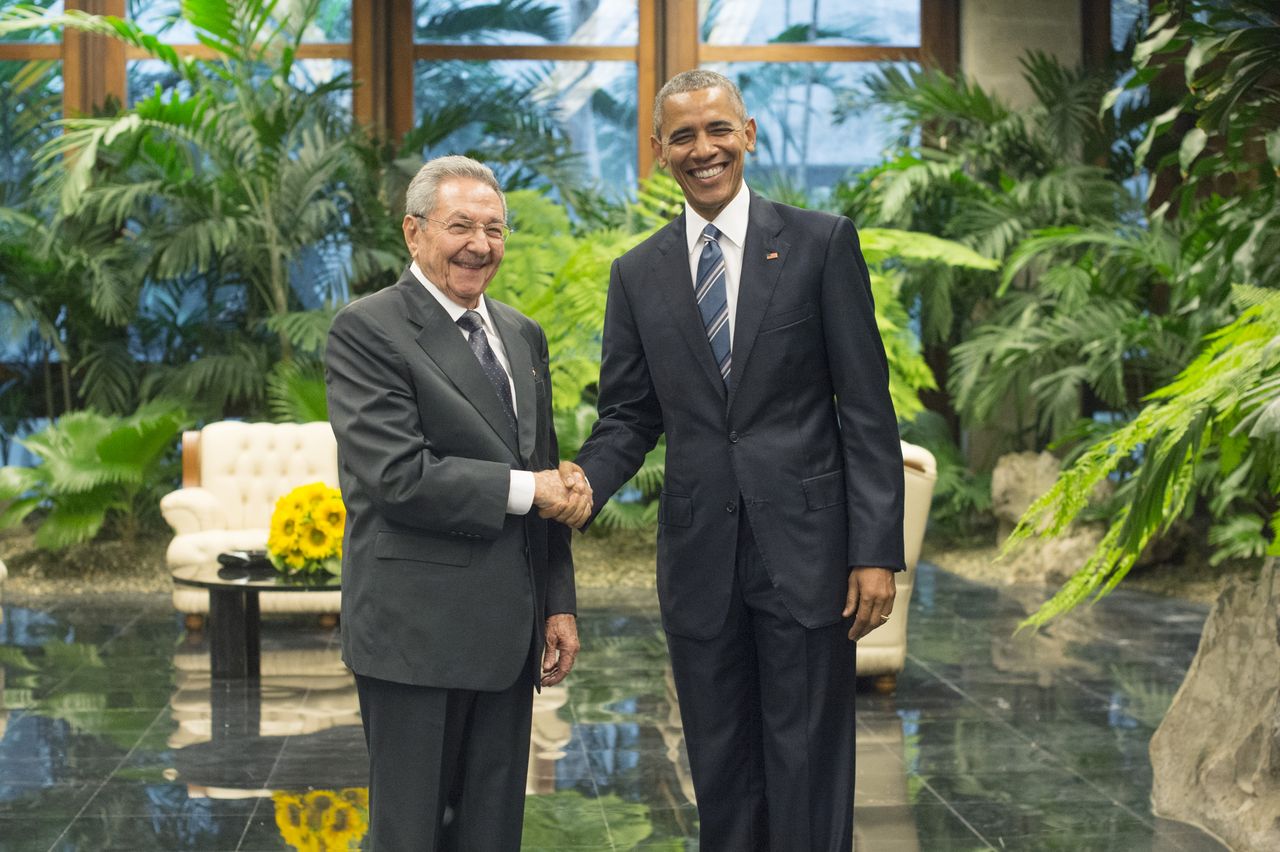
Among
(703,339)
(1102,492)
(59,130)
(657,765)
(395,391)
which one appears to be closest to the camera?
(395,391)

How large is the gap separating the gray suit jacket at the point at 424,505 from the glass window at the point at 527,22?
9258mm

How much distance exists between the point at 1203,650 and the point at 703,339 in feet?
7.93

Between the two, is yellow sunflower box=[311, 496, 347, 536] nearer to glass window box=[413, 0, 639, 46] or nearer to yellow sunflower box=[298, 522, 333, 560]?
yellow sunflower box=[298, 522, 333, 560]

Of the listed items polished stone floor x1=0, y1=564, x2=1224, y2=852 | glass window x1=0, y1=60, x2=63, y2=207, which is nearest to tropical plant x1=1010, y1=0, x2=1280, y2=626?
polished stone floor x1=0, y1=564, x2=1224, y2=852

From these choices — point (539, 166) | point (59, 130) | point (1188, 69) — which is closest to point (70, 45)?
point (59, 130)

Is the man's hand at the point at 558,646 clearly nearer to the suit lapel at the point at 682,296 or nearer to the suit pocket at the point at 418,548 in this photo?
the suit pocket at the point at 418,548

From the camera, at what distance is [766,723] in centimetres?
279

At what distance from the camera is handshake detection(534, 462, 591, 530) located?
2693mm

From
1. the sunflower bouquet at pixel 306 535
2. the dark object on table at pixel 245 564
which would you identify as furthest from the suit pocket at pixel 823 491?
the dark object on table at pixel 245 564

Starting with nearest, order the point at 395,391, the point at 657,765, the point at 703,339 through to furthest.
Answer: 1. the point at 395,391
2. the point at 703,339
3. the point at 657,765

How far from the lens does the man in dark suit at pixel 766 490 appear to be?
9.02 feet

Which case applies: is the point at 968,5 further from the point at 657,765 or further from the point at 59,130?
the point at 657,765

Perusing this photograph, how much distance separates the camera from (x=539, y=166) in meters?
11.1

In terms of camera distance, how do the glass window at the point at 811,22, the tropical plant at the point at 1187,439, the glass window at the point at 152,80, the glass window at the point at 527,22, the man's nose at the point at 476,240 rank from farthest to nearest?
the glass window at the point at 811,22 → the glass window at the point at 527,22 → the glass window at the point at 152,80 → the tropical plant at the point at 1187,439 → the man's nose at the point at 476,240
